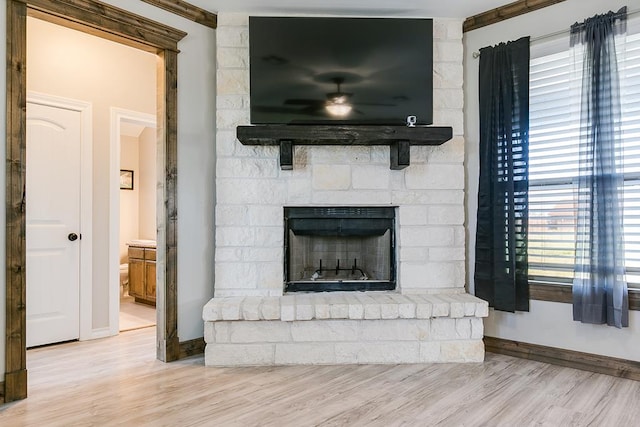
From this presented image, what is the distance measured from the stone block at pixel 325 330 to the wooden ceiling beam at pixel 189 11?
2.36 metres

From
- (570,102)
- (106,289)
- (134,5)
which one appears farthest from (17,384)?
(570,102)

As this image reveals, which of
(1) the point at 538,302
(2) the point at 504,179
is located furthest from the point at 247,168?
(1) the point at 538,302

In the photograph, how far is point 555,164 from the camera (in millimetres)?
2852

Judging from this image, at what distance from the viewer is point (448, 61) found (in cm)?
319

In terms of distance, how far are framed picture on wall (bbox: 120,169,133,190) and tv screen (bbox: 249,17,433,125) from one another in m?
4.10

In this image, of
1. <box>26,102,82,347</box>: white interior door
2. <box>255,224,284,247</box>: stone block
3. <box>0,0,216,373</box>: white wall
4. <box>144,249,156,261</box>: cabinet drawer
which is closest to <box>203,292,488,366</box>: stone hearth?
<box>0,0,216,373</box>: white wall

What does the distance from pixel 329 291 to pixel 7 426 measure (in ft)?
6.66

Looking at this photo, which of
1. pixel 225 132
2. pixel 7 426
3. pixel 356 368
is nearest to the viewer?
pixel 7 426

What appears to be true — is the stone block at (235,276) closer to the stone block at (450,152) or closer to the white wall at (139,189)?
the stone block at (450,152)

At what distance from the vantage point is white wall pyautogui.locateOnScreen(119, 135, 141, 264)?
6.16 metres

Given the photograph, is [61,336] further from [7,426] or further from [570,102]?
[570,102]

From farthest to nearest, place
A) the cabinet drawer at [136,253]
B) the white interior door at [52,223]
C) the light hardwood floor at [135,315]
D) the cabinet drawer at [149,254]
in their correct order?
1. the cabinet drawer at [136,253]
2. the cabinet drawer at [149,254]
3. the light hardwood floor at [135,315]
4. the white interior door at [52,223]

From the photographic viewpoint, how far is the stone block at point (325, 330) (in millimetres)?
2793

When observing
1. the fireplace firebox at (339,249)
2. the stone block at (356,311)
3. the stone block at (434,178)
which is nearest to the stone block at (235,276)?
the fireplace firebox at (339,249)
